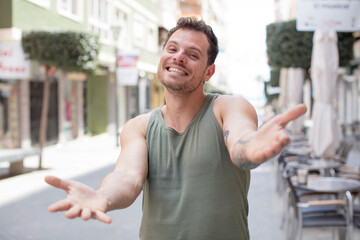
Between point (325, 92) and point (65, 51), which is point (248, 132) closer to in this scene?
point (325, 92)

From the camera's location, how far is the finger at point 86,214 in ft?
4.99

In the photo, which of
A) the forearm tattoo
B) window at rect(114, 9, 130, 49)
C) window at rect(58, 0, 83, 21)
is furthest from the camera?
window at rect(114, 9, 130, 49)

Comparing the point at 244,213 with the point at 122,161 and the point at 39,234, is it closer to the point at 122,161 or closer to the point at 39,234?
the point at 122,161

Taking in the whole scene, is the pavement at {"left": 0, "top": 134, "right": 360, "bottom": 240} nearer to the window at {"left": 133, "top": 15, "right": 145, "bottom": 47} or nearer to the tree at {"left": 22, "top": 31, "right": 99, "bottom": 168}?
the tree at {"left": 22, "top": 31, "right": 99, "bottom": 168}

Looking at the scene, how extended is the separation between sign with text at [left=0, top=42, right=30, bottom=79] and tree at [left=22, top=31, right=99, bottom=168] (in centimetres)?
66

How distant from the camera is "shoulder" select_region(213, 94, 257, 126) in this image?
2.03 meters

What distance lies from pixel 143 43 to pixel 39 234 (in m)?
24.6

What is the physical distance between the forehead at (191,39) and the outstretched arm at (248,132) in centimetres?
24

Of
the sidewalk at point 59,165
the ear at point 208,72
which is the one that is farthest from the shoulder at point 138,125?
the sidewalk at point 59,165

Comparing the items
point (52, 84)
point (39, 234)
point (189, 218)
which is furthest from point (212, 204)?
point (52, 84)

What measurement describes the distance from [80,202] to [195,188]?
51cm

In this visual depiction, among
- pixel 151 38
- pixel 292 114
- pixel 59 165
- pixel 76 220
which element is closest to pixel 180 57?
pixel 292 114

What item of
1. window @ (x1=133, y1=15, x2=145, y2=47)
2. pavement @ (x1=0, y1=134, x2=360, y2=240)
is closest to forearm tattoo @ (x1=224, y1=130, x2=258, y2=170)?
pavement @ (x1=0, y1=134, x2=360, y2=240)

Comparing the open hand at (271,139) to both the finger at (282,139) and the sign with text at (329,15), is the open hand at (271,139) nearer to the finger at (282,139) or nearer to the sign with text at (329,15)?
the finger at (282,139)
